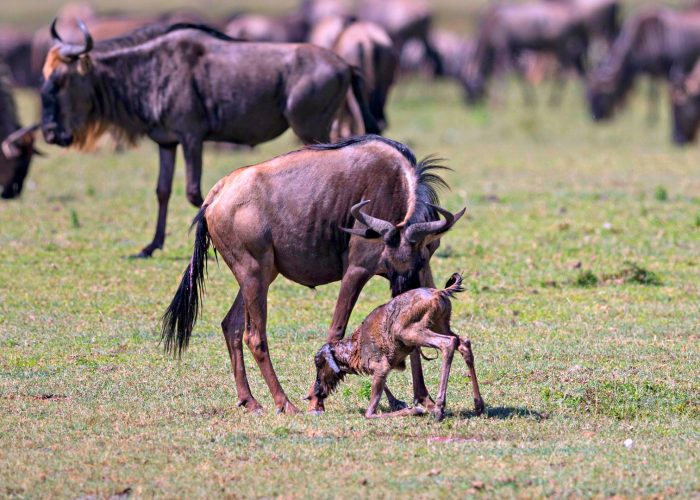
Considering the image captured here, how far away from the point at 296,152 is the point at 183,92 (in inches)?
171

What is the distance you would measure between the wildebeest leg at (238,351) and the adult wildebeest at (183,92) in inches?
167

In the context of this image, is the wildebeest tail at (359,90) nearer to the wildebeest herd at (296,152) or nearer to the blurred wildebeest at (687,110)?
the wildebeest herd at (296,152)

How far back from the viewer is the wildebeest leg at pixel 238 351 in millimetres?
7332

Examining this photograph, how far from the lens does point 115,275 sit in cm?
1091

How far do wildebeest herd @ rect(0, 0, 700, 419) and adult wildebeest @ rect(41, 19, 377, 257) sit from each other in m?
0.01

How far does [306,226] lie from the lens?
24.5 feet

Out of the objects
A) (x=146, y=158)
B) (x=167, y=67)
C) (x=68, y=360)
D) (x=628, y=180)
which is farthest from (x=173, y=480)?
(x=146, y=158)

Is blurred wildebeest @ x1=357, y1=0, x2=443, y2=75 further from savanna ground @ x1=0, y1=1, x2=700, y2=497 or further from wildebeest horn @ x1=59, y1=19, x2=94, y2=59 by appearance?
wildebeest horn @ x1=59, y1=19, x2=94, y2=59

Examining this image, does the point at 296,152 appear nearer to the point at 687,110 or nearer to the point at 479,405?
the point at 479,405

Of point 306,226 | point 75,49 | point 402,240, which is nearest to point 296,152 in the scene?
point 306,226

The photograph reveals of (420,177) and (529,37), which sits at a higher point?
(420,177)

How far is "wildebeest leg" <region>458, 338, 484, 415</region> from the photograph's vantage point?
22.4 feet

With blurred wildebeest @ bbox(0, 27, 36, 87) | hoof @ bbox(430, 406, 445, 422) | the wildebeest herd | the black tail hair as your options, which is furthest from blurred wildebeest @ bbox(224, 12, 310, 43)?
hoof @ bbox(430, 406, 445, 422)

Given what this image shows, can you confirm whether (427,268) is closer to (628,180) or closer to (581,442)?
(581,442)
